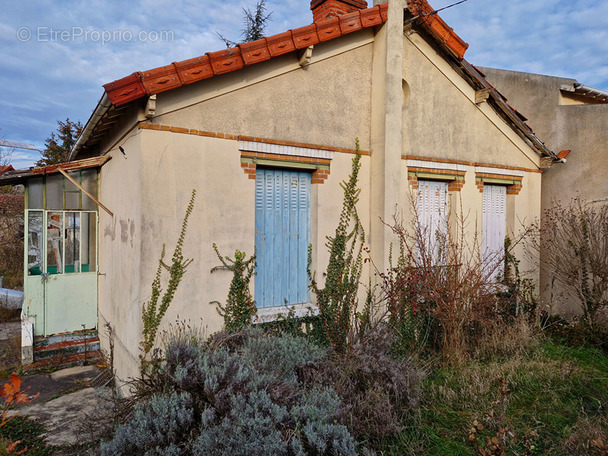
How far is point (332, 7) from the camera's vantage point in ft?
21.1

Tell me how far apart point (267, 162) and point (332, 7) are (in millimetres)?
3274

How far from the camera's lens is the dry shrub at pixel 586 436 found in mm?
3381

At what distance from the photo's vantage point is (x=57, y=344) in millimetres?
6422

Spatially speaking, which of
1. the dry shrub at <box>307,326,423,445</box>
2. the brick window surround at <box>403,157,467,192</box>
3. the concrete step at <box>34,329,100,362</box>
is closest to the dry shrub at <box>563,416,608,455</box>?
the dry shrub at <box>307,326,423,445</box>

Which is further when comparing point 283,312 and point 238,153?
point 283,312

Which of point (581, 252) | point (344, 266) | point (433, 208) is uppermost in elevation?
point (433, 208)

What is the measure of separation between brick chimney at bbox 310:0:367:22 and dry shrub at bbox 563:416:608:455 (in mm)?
6691

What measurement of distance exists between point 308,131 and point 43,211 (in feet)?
15.7

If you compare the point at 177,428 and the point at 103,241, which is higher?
the point at 103,241

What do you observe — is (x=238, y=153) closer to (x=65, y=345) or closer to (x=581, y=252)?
(x=65, y=345)

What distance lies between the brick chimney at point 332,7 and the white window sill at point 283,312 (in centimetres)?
497

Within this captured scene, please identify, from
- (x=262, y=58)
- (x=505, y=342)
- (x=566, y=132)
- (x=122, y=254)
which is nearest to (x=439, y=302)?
(x=505, y=342)

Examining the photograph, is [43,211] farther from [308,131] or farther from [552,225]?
[552,225]

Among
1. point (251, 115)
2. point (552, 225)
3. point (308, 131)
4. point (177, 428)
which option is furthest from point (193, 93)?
point (552, 225)
